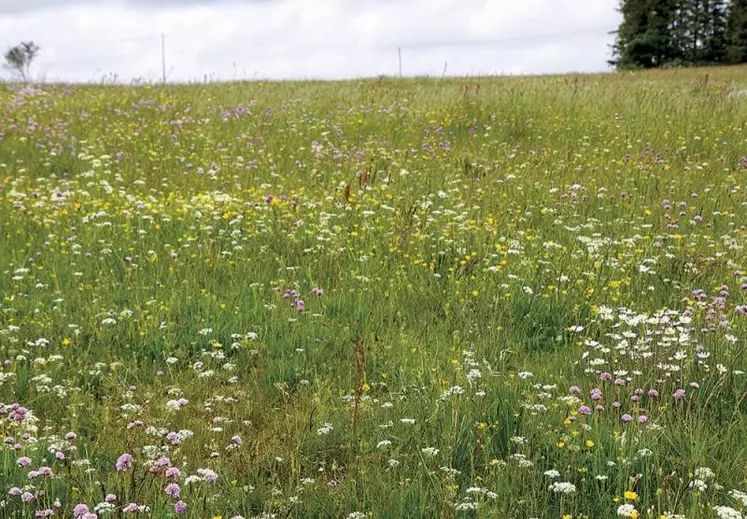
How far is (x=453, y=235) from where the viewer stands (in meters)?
6.23

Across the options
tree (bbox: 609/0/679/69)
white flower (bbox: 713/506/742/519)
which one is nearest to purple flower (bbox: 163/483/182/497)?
white flower (bbox: 713/506/742/519)

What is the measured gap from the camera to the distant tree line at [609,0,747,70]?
4803 cm

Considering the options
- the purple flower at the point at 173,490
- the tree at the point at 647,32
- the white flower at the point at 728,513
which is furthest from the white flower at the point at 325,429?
the tree at the point at 647,32

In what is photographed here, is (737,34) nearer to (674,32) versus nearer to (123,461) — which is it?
(674,32)

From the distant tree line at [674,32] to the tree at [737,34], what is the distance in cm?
14

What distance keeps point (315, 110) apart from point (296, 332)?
31.4 ft

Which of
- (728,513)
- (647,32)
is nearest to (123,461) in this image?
(728,513)

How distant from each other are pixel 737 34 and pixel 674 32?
425cm

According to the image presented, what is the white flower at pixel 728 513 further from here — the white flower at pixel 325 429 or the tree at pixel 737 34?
the tree at pixel 737 34

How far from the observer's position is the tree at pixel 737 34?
45656mm

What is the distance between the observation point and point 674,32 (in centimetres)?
4866

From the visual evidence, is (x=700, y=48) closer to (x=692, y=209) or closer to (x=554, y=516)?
(x=692, y=209)

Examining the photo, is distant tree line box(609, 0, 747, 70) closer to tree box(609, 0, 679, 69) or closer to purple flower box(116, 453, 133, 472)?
tree box(609, 0, 679, 69)

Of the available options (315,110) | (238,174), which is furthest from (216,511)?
(315,110)
